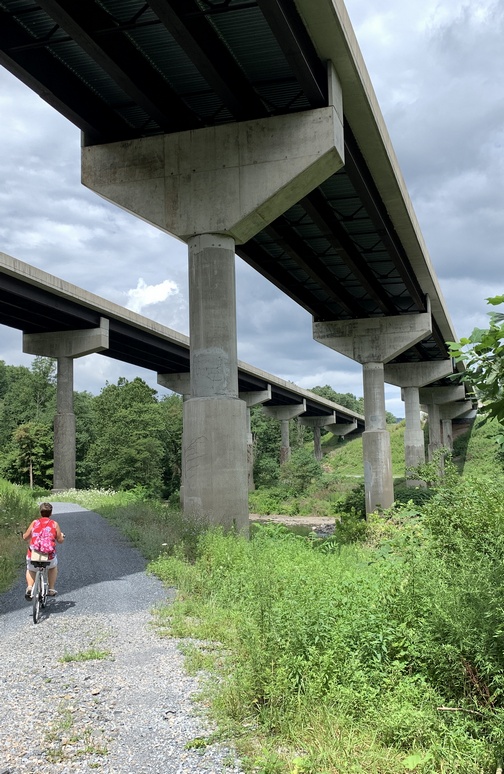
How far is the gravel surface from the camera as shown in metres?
4.29

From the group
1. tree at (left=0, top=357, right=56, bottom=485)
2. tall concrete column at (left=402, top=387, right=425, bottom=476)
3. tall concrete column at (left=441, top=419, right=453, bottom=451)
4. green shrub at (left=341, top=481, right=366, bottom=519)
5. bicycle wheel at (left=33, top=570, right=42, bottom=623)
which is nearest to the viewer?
bicycle wheel at (left=33, top=570, right=42, bottom=623)

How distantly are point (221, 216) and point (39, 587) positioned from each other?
A: 27.6 feet

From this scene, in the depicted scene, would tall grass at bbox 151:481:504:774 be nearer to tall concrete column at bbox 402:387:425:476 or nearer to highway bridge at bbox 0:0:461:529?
highway bridge at bbox 0:0:461:529

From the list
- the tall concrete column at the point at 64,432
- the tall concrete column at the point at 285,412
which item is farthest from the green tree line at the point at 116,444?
the tall concrete column at the point at 285,412

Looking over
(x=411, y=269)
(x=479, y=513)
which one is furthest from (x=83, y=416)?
(x=479, y=513)

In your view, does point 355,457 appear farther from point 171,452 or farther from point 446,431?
point 171,452

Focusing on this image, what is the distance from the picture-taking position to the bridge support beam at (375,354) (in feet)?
105

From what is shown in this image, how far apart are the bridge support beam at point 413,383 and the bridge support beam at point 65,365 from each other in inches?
860

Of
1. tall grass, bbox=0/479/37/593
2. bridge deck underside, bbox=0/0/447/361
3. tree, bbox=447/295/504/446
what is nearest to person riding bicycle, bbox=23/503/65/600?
tall grass, bbox=0/479/37/593

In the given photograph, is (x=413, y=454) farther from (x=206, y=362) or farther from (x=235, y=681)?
(x=235, y=681)

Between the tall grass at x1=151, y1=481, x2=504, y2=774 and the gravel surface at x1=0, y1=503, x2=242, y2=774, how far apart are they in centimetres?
34

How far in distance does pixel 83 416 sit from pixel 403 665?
71.3 m

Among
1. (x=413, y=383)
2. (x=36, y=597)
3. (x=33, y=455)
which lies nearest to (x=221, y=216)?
(x=36, y=597)

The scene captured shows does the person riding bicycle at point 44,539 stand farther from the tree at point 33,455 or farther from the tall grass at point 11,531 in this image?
the tree at point 33,455
